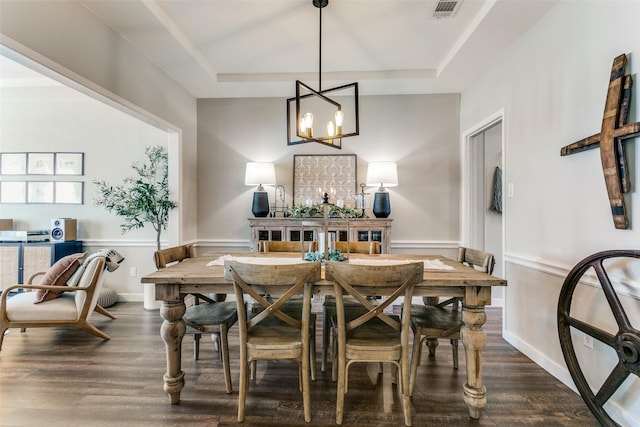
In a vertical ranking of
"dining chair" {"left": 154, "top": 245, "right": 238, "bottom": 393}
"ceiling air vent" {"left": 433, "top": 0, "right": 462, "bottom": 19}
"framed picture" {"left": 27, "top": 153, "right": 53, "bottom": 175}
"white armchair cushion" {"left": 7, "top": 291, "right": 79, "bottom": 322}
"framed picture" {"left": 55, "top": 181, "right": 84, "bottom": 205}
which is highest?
"ceiling air vent" {"left": 433, "top": 0, "right": 462, "bottom": 19}

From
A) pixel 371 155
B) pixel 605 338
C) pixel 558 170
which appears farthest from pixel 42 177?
pixel 605 338

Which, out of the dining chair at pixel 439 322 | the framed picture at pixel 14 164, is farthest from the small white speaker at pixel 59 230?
the dining chair at pixel 439 322

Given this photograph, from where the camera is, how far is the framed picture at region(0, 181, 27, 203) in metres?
3.89

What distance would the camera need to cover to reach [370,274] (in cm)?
151

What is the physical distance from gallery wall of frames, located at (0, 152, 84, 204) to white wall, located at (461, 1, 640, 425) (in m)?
5.07

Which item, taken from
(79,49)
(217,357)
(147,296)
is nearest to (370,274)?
(217,357)

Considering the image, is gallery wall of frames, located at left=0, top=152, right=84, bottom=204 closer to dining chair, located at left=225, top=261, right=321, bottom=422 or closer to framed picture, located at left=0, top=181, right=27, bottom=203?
framed picture, located at left=0, top=181, right=27, bottom=203

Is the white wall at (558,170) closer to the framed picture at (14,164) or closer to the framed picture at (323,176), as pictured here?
the framed picture at (323,176)

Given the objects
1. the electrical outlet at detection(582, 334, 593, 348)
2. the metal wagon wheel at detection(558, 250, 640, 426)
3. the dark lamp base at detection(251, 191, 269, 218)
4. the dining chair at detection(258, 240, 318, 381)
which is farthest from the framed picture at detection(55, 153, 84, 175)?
the electrical outlet at detection(582, 334, 593, 348)

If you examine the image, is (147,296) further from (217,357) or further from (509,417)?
(509,417)

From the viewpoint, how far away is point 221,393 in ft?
6.38

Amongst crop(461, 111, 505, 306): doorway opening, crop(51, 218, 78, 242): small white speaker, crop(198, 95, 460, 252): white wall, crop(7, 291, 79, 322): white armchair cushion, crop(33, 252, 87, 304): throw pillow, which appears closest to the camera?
crop(7, 291, 79, 322): white armchair cushion

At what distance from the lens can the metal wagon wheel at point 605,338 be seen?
4.73 ft

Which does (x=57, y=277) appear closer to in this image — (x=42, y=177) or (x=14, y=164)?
(x=42, y=177)
